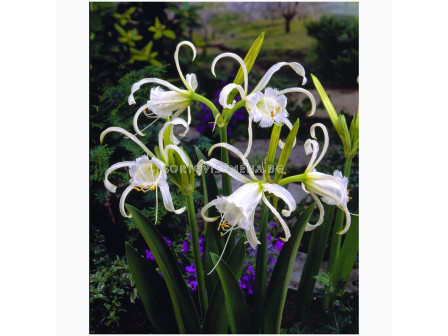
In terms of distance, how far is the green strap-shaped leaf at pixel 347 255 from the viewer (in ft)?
5.88

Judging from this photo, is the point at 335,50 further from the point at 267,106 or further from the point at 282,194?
the point at 282,194

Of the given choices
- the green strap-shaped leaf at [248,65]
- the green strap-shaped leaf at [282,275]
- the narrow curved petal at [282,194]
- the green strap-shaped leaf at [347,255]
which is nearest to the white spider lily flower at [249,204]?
the narrow curved petal at [282,194]

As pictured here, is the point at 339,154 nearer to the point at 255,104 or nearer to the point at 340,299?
the point at 340,299

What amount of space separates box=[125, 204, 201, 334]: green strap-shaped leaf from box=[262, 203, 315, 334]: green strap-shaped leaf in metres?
0.23

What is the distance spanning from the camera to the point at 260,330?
1.58m

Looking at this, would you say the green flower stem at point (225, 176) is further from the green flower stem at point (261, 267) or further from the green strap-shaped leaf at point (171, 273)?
the green strap-shaped leaf at point (171, 273)

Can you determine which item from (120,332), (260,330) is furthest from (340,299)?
(120,332)

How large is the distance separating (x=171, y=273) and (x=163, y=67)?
1030 millimetres

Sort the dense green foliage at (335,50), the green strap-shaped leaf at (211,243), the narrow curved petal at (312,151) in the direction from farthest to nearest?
the dense green foliage at (335,50) → the green strap-shaped leaf at (211,243) → the narrow curved petal at (312,151)

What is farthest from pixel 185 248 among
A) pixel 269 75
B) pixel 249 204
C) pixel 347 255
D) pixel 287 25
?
pixel 287 25

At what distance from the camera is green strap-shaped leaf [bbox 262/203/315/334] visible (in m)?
1.48

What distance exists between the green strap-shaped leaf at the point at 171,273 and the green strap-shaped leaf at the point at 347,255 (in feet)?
1.85

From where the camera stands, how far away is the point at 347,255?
1.80 meters

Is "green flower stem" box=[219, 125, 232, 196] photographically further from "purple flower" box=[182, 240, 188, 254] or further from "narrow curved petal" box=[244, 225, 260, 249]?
"purple flower" box=[182, 240, 188, 254]
